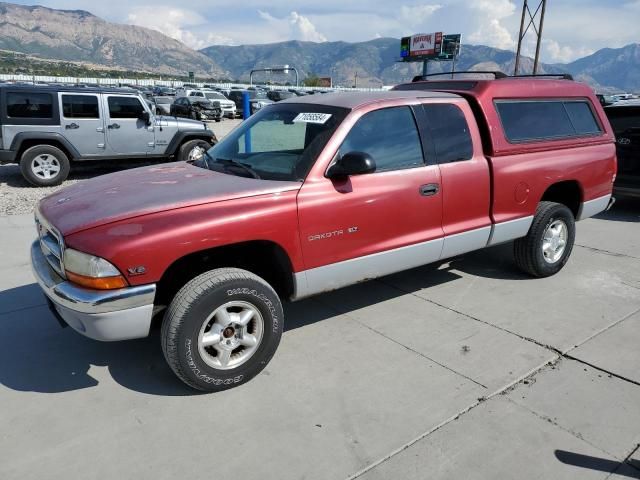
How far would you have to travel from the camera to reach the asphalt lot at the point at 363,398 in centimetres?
252

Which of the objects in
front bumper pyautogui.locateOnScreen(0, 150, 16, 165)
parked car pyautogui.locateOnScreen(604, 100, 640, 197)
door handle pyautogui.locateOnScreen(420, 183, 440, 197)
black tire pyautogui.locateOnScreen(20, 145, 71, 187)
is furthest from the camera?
black tire pyautogui.locateOnScreen(20, 145, 71, 187)

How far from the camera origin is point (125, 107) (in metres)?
9.91

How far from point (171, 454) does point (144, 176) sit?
2.02m

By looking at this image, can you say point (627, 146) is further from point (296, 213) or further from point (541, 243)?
point (296, 213)

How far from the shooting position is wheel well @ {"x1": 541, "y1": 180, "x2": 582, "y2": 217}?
5.04 metres

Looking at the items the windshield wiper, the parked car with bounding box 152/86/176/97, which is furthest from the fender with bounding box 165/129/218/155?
the parked car with bounding box 152/86/176/97

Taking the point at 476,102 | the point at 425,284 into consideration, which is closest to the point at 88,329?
the point at 425,284

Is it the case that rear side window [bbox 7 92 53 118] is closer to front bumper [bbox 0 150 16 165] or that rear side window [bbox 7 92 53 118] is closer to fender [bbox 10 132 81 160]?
fender [bbox 10 132 81 160]

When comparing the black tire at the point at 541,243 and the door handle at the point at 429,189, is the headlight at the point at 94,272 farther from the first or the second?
the black tire at the point at 541,243

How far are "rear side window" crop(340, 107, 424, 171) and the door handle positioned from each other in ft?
0.59

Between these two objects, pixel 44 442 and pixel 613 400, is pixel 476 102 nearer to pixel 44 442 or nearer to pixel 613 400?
pixel 613 400

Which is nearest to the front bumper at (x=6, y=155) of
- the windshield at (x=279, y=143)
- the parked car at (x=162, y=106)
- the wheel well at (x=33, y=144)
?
the wheel well at (x=33, y=144)

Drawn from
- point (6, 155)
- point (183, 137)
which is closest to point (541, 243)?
point (183, 137)

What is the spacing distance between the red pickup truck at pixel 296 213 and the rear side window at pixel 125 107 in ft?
21.4
